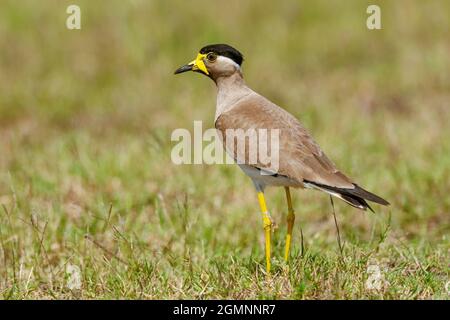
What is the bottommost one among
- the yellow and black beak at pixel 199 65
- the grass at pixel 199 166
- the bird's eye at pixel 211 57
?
the grass at pixel 199 166

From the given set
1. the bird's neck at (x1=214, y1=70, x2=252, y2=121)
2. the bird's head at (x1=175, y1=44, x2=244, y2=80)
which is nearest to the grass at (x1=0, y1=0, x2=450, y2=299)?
the bird's neck at (x1=214, y1=70, x2=252, y2=121)

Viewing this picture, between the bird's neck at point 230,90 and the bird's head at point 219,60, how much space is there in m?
0.03

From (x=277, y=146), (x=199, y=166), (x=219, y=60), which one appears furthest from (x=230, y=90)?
(x=199, y=166)

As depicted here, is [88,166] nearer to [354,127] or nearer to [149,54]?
[354,127]

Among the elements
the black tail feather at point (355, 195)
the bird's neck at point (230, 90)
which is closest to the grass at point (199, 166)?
the black tail feather at point (355, 195)

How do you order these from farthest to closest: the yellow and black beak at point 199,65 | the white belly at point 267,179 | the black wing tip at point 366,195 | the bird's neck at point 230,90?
1. the yellow and black beak at point 199,65
2. the bird's neck at point 230,90
3. the white belly at point 267,179
4. the black wing tip at point 366,195

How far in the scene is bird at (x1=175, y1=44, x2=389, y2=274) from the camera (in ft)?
15.7

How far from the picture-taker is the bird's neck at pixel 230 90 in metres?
5.50

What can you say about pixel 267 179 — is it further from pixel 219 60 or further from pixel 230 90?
pixel 219 60

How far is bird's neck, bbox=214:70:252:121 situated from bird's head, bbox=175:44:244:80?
0.03 m

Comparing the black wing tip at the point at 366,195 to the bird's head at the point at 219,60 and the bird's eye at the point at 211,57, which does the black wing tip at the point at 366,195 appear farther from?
the bird's eye at the point at 211,57

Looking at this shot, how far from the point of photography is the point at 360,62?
36.5ft

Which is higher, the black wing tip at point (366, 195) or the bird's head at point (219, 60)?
the bird's head at point (219, 60)
